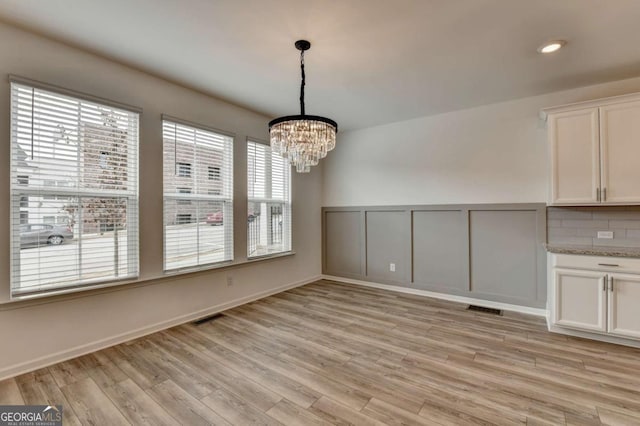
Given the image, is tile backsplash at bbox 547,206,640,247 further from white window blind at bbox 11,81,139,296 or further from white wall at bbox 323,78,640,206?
white window blind at bbox 11,81,139,296

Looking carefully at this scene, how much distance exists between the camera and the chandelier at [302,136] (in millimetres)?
2289

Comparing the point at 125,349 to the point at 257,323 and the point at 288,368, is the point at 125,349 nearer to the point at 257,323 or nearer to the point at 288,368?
the point at 257,323

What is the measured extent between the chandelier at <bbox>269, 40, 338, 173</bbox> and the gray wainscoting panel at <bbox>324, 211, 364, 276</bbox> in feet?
9.13

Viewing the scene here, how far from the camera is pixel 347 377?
2.26 metres

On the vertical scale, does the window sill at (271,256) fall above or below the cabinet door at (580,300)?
above

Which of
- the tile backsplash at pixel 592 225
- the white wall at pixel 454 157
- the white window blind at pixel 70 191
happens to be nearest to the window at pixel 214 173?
the white window blind at pixel 70 191

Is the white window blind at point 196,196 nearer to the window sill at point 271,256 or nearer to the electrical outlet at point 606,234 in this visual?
the window sill at point 271,256

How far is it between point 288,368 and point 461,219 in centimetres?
308

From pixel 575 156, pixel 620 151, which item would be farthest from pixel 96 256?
pixel 620 151

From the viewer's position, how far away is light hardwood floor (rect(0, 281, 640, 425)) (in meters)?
1.85

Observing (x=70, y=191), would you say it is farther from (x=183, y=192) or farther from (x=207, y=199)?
(x=207, y=199)

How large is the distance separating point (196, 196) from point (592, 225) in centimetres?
457

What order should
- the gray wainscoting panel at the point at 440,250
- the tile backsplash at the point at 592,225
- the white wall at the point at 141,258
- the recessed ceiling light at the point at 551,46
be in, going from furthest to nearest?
the gray wainscoting panel at the point at 440,250 → the tile backsplash at the point at 592,225 → the recessed ceiling light at the point at 551,46 → the white wall at the point at 141,258

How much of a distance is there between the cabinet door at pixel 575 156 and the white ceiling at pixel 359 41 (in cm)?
49
